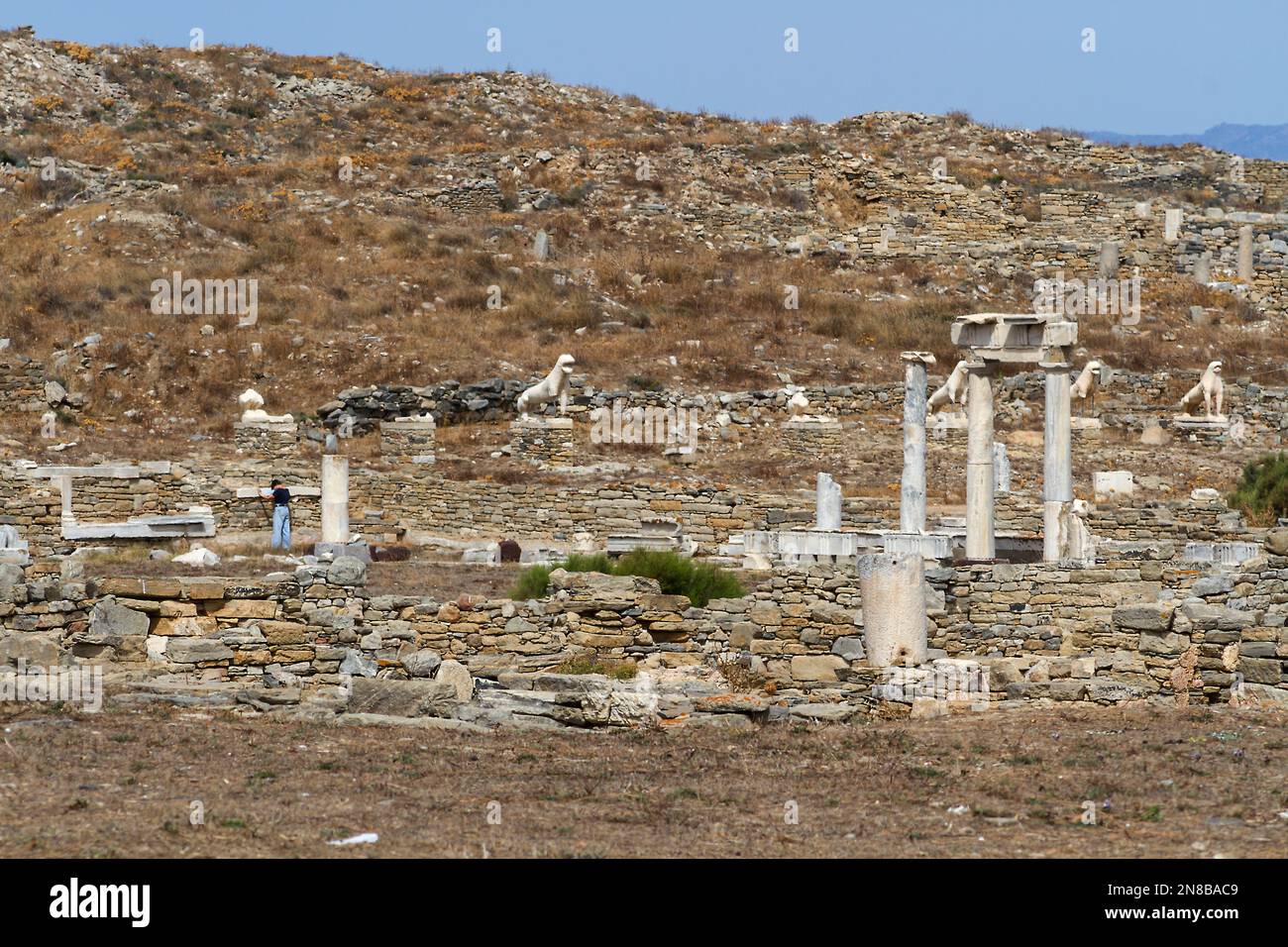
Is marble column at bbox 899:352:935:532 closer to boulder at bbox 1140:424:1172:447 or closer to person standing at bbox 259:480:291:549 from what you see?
person standing at bbox 259:480:291:549

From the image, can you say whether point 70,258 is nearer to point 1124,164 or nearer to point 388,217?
point 388,217

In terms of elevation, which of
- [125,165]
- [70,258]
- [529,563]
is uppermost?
[125,165]

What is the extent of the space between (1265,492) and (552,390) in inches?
498

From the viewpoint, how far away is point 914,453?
23.6m

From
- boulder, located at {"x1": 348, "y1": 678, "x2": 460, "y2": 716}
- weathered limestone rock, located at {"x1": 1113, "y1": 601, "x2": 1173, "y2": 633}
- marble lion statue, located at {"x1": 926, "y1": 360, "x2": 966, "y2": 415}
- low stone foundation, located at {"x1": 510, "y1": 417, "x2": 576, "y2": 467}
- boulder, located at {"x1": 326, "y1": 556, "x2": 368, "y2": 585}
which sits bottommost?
boulder, located at {"x1": 348, "y1": 678, "x2": 460, "y2": 716}

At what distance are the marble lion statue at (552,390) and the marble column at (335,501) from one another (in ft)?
23.7

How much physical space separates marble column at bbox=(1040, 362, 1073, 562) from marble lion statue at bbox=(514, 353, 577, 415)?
39.2 feet

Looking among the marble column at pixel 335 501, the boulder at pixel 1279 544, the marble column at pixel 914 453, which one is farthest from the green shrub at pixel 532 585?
the marble column at pixel 335 501

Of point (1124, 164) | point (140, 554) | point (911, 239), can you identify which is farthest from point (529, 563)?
point (1124, 164)

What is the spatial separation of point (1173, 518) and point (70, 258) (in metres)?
27.0

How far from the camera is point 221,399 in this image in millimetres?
35125

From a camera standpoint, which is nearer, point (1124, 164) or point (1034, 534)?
point (1034, 534)

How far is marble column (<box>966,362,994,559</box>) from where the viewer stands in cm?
2186

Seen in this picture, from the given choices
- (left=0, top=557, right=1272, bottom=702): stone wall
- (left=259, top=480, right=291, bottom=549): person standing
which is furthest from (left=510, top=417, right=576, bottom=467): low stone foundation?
(left=0, top=557, right=1272, bottom=702): stone wall
